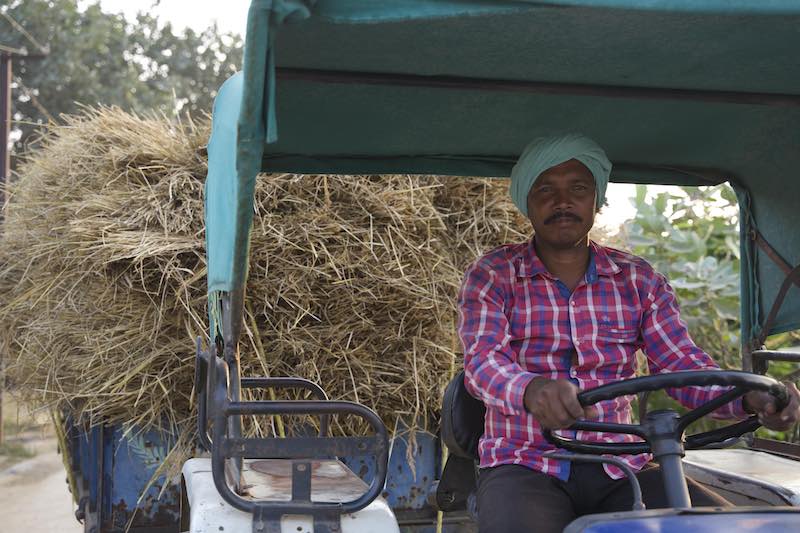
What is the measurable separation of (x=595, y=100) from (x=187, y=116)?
1.96 m

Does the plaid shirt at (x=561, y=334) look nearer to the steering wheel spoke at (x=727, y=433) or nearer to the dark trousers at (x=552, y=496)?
the dark trousers at (x=552, y=496)

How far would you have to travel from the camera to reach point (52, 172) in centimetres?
390

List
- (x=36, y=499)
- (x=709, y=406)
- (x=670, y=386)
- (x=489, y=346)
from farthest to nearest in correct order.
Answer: (x=36, y=499)
(x=489, y=346)
(x=709, y=406)
(x=670, y=386)

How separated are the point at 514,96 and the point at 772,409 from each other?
1087mm

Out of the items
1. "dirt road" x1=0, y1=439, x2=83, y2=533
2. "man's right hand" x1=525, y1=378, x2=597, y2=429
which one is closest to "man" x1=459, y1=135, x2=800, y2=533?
"man's right hand" x1=525, y1=378, x2=597, y2=429

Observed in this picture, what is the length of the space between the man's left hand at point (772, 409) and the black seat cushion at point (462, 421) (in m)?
0.75

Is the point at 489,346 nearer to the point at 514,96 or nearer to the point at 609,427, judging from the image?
the point at 609,427

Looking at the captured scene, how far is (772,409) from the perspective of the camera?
199 centimetres

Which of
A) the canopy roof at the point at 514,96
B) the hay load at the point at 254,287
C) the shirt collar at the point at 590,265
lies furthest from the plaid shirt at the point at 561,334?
the hay load at the point at 254,287

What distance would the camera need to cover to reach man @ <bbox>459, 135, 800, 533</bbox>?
222 cm

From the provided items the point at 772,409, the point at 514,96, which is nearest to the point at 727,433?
the point at 772,409

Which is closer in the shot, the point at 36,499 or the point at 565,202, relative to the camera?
the point at 565,202

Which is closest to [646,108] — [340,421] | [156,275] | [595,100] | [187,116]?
[595,100]

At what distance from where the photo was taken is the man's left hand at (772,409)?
2.00 m
